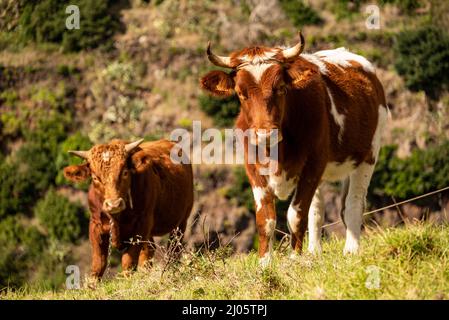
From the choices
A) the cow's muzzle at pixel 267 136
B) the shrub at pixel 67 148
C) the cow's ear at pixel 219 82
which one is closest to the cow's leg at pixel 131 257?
the cow's ear at pixel 219 82

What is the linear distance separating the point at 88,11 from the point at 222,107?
854 cm

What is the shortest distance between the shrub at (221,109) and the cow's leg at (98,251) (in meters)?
23.5

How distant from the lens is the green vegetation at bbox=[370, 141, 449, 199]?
111 ft

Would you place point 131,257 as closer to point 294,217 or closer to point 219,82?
point 294,217

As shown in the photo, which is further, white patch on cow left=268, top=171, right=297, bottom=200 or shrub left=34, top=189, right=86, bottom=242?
shrub left=34, top=189, right=86, bottom=242

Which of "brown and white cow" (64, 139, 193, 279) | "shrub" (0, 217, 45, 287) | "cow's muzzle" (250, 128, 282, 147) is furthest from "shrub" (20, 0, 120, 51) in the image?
"cow's muzzle" (250, 128, 282, 147)

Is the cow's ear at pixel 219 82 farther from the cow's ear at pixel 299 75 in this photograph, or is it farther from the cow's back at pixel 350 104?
the cow's back at pixel 350 104

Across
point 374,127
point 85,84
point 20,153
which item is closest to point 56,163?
point 20,153

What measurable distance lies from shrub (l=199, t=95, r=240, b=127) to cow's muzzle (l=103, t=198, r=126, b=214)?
2381 cm

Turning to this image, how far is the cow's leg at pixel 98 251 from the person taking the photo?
39.7ft

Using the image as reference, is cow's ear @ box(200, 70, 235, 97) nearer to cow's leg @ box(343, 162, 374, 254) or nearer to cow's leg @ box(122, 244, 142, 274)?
cow's leg @ box(343, 162, 374, 254)

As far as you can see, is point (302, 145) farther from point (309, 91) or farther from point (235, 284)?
point (235, 284)

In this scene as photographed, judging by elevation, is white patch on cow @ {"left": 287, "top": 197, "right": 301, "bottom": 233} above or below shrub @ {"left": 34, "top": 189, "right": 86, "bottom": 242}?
above

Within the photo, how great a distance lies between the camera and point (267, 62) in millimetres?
9125
